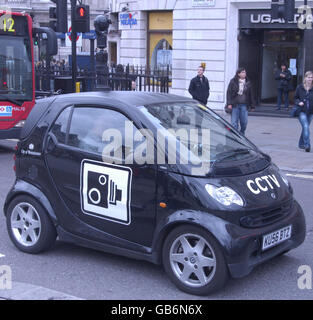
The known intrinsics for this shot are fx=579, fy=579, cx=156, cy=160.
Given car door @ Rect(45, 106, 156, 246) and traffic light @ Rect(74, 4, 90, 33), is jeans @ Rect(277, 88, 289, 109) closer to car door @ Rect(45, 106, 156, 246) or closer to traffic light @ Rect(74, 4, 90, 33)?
traffic light @ Rect(74, 4, 90, 33)

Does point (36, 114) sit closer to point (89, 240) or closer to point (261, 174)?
point (89, 240)

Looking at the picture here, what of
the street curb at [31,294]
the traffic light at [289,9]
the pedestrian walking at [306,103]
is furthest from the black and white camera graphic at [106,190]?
the traffic light at [289,9]

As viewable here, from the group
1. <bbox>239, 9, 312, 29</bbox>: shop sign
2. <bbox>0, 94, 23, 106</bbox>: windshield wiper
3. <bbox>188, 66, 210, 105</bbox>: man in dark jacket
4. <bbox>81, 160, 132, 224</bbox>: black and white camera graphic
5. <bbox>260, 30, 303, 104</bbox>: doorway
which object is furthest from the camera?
<bbox>260, 30, 303, 104</bbox>: doorway

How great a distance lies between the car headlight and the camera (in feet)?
15.0

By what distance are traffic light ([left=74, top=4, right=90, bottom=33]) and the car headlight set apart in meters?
10.8

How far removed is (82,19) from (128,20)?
936 centimetres

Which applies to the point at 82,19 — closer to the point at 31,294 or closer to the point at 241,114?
the point at 241,114

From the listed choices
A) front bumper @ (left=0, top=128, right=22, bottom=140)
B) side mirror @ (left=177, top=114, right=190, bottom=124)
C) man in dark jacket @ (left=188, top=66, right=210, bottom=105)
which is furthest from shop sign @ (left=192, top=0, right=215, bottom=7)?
side mirror @ (left=177, top=114, right=190, bottom=124)

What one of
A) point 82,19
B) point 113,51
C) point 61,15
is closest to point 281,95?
point 82,19

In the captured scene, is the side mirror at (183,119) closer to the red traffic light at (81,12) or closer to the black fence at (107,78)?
the red traffic light at (81,12)

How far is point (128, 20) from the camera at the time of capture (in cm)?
2364

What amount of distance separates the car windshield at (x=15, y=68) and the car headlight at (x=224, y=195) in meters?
8.38

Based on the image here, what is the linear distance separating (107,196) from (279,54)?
A: 1596cm

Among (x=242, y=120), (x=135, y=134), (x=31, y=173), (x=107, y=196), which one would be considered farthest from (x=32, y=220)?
(x=242, y=120)
